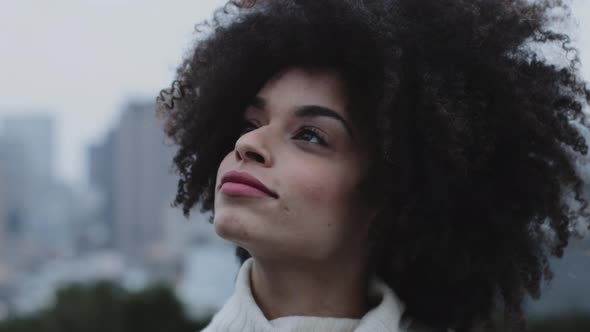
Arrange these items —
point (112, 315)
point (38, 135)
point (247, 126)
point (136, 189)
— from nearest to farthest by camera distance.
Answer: point (247, 126) → point (112, 315) → point (136, 189) → point (38, 135)

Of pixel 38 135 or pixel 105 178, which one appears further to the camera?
pixel 38 135

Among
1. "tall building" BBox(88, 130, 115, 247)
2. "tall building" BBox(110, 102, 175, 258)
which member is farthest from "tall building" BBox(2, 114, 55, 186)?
"tall building" BBox(110, 102, 175, 258)

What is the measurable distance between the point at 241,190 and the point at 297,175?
176 mm

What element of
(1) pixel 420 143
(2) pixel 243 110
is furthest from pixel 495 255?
(2) pixel 243 110

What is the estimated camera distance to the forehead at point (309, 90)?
7.76 feet

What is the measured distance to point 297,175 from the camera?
89.7 inches

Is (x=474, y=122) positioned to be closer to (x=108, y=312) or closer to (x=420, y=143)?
(x=420, y=143)

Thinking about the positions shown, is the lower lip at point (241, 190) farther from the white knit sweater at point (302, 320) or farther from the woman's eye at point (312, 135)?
the white knit sweater at point (302, 320)

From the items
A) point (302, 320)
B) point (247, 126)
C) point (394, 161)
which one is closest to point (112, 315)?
point (247, 126)

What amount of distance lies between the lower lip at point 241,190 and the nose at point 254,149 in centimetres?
9

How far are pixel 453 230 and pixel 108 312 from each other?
38.6 feet

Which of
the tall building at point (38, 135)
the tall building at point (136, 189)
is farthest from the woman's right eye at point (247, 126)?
the tall building at point (38, 135)

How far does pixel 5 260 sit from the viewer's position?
88062 mm

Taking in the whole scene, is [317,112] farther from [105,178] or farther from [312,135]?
[105,178]
